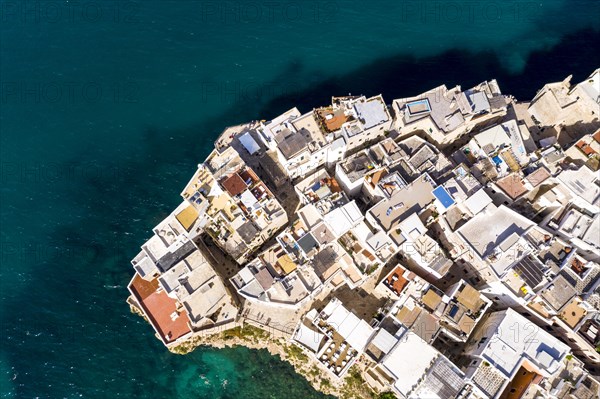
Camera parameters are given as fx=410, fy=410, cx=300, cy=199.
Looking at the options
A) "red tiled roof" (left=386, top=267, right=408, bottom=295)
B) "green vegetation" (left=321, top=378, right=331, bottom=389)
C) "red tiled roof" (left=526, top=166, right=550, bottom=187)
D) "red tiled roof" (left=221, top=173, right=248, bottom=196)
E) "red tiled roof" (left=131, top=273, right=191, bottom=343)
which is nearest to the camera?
"red tiled roof" (left=386, top=267, right=408, bottom=295)

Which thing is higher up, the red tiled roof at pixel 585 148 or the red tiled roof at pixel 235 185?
the red tiled roof at pixel 585 148

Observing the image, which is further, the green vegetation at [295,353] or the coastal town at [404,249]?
the green vegetation at [295,353]

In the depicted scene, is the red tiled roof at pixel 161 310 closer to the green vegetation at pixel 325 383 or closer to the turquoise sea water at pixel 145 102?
the turquoise sea water at pixel 145 102

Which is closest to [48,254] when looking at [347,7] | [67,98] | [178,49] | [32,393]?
[32,393]

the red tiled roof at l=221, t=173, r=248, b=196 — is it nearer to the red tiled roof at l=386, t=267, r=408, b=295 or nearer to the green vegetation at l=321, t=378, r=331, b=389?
the red tiled roof at l=386, t=267, r=408, b=295

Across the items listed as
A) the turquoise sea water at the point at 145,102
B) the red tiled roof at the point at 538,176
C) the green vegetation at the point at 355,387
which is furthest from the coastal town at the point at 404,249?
the turquoise sea water at the point at 145,102

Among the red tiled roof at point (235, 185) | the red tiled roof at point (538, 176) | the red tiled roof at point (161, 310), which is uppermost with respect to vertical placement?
the red tiled roof at point (538, 176)

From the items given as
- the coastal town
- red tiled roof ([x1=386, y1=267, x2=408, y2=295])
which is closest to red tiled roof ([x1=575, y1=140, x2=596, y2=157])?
the coastal town

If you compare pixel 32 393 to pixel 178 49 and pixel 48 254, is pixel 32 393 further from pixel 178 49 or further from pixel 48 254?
pixel 178 49
